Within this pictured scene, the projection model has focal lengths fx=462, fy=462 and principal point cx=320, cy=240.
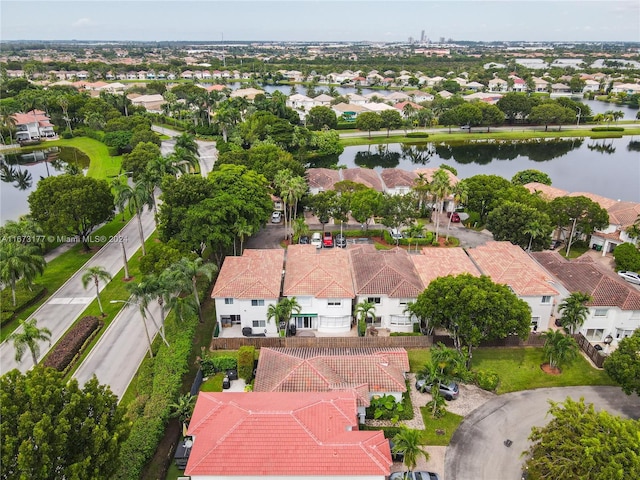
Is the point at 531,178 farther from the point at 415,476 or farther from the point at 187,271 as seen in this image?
the point at 415,476

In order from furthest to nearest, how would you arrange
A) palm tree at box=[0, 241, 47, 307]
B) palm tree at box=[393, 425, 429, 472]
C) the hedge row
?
palm tree at box=[0, 241, 47, 307] → the hedge row → palm tree at box=[393, 425, 429, 472]

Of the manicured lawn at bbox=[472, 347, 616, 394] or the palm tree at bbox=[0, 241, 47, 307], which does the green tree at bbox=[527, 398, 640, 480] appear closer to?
the manicured lawn at bbox=[472, 347, 616, 394]

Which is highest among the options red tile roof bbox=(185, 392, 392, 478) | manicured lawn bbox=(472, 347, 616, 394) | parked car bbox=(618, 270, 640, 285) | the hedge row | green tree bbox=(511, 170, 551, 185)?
green tree bbox=(511, 170, 551, 185)

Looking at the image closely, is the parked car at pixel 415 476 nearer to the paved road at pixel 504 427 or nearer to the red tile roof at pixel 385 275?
the paved road at pixel 504 427

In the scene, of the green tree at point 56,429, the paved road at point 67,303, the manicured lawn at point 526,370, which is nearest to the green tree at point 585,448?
the manicured lawn at point 526,370

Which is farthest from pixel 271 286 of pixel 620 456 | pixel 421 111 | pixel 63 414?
pixel 421 111

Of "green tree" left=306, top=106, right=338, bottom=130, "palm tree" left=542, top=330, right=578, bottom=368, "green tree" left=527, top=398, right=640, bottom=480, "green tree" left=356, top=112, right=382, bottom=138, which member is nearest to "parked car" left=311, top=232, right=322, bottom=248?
"palm tree" left=542, top=330, right=578, bottom=368

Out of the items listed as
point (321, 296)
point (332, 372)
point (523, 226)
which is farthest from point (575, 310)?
point (321, 296)
